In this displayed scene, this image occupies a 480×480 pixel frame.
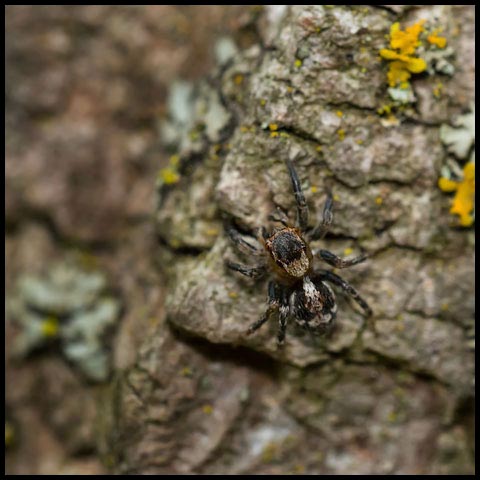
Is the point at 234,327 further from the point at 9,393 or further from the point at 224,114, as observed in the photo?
the point at 9,393

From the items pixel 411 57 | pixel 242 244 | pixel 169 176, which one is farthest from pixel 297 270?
pixel 411 57

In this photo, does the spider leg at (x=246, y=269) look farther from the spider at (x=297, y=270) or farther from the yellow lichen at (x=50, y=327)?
the yellow lichen at (x=50, y=327)

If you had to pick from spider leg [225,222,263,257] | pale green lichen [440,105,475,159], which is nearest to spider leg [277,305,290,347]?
spider leg [225,222,263,257]

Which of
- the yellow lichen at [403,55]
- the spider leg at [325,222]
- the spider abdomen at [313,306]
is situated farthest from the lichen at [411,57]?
the spider abdomen at [313,306]

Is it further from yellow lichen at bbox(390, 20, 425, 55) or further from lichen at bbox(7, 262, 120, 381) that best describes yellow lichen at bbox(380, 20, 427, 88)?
lichen at bbox(7, 262, 120, 381)

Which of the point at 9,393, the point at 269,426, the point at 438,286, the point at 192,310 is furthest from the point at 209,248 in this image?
the point at 9,393
